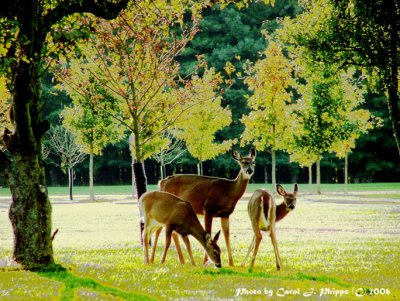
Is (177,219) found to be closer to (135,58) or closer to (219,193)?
(219,193)

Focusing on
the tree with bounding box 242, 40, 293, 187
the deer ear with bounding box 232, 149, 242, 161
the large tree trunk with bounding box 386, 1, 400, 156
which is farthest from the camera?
the tree with bounding box 242, 40, 293, 187

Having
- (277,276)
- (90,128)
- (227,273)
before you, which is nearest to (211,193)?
(227,273)

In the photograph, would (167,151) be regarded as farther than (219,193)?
Yes

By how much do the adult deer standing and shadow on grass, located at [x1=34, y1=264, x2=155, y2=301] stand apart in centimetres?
219

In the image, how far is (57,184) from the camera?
86500 millimetres

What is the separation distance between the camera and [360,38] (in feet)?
49.3

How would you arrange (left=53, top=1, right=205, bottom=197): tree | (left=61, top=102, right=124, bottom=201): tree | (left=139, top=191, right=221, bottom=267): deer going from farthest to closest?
(left=61, top=102, right=124, bottom=201): tree < (left=53, top=1, right=205, bottom=197): tree < (left=139, top=191, right=221, bottom=267): deer

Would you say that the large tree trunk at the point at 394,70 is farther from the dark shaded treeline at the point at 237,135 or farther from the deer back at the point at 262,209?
the dark shaded treeline at the point at 237,135

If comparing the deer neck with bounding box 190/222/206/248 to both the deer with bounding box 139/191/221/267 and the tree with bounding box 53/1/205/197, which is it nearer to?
the deer with bounding box 139/191/221/267

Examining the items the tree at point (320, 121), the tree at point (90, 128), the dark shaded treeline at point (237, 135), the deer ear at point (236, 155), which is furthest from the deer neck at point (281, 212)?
the dark shaded treeline at point (237, 135)

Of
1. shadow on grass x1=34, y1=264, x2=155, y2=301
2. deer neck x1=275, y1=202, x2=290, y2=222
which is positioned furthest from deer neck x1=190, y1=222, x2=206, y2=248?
shadow on grass x1=34, y1=264, x2=155, y2=301

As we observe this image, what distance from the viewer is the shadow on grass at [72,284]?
8.71 m

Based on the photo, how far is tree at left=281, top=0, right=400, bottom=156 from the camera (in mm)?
14398

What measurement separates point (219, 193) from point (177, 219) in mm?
1186
